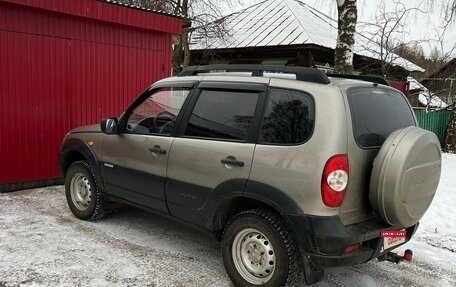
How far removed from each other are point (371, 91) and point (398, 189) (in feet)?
2.84

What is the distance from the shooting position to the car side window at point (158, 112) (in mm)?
4363

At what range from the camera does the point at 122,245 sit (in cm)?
461

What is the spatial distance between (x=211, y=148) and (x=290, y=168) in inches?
32.3

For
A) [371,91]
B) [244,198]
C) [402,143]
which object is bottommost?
[244,198]

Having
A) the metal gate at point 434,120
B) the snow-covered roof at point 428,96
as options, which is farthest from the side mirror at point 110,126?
the snow-covered roof at point 428,96

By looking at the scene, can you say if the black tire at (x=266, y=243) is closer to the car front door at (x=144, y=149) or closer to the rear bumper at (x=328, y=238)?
the rear bumper at (x=328, y=238)

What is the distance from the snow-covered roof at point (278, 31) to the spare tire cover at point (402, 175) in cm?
959

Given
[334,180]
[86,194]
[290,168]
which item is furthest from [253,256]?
[86,194]

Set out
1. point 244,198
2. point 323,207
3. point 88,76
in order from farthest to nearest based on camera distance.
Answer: point 88,76, point 244,198, point 323,207

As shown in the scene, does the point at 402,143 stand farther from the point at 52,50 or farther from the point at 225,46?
the point at 225,46

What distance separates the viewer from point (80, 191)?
539 centimetres

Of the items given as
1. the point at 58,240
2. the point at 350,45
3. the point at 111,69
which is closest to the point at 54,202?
the point at 58,240

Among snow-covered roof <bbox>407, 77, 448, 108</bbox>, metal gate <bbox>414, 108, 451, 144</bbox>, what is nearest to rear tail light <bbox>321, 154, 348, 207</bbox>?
metal gate <bbox>414, 108, 451, 144</bbox>

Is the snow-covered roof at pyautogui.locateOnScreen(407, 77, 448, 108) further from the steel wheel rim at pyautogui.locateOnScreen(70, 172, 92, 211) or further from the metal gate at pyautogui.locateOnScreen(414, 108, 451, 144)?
the steel wheel rim at pyautogui.locateOnScreen(70, 172, 92, 211)
